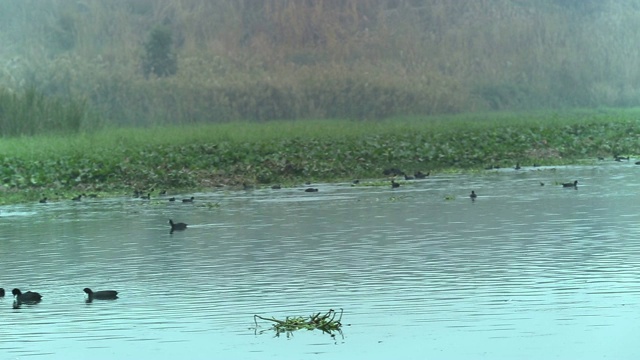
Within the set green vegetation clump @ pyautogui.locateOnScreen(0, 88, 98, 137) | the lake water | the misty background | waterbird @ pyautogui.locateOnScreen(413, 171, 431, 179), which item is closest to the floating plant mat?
the lake water

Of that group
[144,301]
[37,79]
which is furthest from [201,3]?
[144,301]

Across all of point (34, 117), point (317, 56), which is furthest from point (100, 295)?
point (317, 56)

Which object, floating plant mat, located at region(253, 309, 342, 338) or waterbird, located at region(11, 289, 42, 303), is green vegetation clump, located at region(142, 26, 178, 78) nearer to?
waterbird, located at region(11, 289, 42, 303)

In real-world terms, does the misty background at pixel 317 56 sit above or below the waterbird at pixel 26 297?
above

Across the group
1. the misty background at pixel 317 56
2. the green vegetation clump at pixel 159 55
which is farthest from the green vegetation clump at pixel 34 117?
the green vegetation clump at pixel 159 55

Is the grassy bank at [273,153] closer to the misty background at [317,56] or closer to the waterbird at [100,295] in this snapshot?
the waterbird at [100,295]

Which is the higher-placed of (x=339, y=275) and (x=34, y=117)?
(x=34, y=117)

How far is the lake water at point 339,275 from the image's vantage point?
14.3 m

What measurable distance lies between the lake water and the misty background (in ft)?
114

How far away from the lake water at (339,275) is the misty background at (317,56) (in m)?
34.7

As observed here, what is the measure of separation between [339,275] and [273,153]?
1930 centimetres

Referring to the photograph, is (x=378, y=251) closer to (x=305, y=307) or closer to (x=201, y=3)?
(x=305, y=307)

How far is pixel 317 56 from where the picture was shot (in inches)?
3051

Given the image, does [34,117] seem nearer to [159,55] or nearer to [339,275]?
[159,55]
